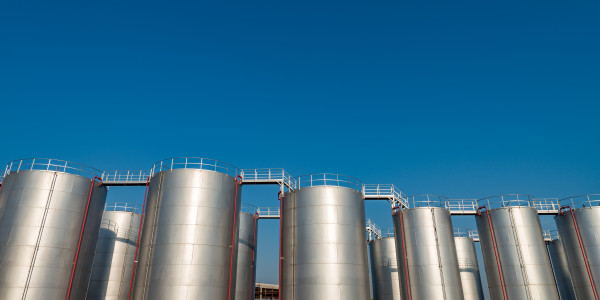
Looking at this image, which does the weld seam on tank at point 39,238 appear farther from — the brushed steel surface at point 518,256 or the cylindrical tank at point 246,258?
the brushed steel surface at point 518,256

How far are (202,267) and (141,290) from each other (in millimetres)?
3712

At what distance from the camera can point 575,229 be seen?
93.8ft

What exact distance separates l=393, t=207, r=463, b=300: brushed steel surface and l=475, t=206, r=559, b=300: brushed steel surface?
142 inches

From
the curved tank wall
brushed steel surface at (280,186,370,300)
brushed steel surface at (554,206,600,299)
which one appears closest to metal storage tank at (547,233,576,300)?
brushed steel surface at (554,206,600,299)

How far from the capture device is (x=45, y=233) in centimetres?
2269

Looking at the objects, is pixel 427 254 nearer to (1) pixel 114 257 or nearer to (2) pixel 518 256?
(2) pixel 518 256

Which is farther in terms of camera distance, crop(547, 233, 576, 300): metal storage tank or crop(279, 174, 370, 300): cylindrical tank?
crop(547, 233, 576, 300): metal storage tank

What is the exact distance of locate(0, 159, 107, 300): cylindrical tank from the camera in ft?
71.1

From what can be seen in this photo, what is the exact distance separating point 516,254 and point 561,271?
16725mm

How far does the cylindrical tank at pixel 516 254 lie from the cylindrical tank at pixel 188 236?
64.8ft

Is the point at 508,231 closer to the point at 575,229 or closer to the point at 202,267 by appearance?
the point at 575,229

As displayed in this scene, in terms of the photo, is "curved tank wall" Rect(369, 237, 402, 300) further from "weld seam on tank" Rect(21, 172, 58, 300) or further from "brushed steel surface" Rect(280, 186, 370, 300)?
"weld seam on tank" Rect(21, 172, 58, 300)

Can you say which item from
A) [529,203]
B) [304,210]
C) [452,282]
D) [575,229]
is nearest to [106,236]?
[304,210]

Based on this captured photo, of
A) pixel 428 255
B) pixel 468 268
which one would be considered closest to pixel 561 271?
pixel 468 268
